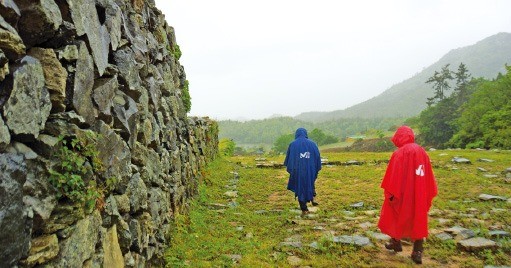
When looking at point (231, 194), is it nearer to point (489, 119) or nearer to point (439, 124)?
point (489, 119)

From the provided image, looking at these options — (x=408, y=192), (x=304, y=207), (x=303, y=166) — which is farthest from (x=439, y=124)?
(x=408, y=192)

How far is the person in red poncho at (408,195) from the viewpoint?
5789mm

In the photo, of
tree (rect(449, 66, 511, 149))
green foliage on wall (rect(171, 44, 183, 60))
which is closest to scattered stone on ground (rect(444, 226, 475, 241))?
green foliage on wall (rect(171, 44, 183, 60))

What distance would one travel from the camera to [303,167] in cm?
954

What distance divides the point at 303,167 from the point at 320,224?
187 cm

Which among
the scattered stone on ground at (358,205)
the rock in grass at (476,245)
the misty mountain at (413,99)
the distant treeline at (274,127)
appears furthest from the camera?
the misty mountain at (413,99)

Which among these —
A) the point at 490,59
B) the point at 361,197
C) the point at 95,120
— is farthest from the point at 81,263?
the point at 490,59

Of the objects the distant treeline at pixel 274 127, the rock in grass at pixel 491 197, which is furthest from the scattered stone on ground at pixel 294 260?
the distant treeline at pixel 274 127

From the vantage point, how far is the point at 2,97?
2291 millimetres

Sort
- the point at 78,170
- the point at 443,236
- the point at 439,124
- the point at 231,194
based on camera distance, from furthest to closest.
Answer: the point at 439,124
the point at 231,194
the point at 443,236
the point at 78,170

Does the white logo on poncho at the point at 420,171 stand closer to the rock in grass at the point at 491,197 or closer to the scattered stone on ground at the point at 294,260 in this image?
the scattered stone on ground at the point at 294,260

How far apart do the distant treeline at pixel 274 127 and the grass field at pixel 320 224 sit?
2648 inches

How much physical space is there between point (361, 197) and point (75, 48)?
9.61 meters

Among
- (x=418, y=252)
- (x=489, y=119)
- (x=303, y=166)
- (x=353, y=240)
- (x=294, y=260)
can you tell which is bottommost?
(x=294, y=260)
